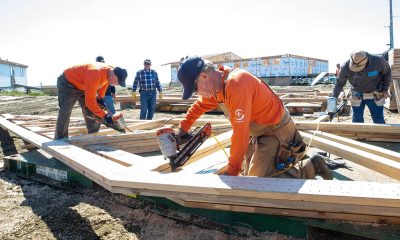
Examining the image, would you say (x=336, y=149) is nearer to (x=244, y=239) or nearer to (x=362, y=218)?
(x=362, y=218)

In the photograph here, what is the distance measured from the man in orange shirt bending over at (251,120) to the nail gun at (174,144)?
0.27 m

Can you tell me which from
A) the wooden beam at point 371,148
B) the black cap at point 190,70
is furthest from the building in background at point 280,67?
the black cap at point 190,70

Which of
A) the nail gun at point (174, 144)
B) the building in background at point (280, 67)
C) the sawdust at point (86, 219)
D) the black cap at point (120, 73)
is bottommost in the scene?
the sawdust at point (86, 219)

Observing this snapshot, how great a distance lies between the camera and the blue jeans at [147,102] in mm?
8562

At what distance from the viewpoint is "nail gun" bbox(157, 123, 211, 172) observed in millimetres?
2898

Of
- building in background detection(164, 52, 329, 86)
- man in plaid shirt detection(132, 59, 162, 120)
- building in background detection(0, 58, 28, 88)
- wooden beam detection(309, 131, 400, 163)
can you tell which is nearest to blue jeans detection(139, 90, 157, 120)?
man in plaid shirt detection(132, 59, 162, 120)

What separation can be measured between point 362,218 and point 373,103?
3528mm

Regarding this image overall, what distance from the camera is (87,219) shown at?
3199 millimetres

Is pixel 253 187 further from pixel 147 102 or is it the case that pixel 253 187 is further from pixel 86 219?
pixel 147 102

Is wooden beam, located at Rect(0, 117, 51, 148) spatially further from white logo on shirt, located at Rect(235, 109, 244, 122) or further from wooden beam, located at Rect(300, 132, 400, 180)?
wooden beam, located at Rect(300, 132, 400, 180)

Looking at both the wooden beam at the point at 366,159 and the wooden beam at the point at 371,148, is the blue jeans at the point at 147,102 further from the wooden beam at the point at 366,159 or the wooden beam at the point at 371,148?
the wooden beam at the point at 366,159

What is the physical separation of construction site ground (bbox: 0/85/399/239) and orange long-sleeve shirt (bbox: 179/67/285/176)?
0.75 meters

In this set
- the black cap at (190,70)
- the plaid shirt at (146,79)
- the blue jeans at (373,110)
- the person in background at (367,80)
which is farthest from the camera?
the plaid shirt at (146,79)

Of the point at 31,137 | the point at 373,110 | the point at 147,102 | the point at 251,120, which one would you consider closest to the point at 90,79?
the point at 31,137
